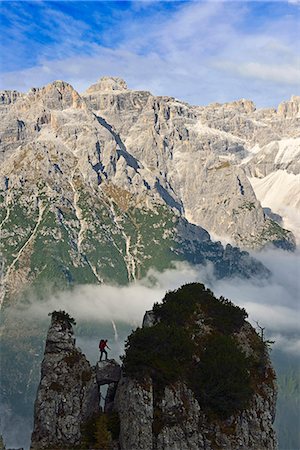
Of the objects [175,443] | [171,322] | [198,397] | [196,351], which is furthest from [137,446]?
[171,322]

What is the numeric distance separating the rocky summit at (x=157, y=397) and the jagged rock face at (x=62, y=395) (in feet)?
0.35

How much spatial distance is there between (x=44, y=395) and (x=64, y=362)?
421 centimetres

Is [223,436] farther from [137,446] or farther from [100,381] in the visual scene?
[100,381]

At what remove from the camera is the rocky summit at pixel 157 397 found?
66000 millimetres

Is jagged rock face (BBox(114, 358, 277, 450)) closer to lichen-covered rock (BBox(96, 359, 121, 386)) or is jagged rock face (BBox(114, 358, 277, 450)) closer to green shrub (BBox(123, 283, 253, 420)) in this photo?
green shrub (BBox(123, 283, 253, 420))

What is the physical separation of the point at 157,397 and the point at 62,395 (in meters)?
10.6

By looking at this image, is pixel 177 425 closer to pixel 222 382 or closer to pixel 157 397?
pixel 157 397

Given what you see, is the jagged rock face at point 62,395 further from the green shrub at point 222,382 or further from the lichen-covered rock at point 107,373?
the green shrub at point 222,382

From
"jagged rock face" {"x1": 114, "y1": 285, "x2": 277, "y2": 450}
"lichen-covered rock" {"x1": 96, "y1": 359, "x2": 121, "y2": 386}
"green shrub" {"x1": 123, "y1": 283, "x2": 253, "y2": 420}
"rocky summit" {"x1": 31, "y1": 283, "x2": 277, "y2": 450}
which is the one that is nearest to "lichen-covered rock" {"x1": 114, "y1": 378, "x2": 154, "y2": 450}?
"jagged rock face" {"x1": 114, "y1": 285, "x2": 277, "y2": 450}

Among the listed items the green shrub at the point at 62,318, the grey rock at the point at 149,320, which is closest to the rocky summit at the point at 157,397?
the green shrub at the point at 62,318

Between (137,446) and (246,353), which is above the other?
(246,353)

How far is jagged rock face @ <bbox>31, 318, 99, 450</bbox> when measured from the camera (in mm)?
65875

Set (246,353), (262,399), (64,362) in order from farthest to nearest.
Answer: (246,353), (262,399), (64,362)

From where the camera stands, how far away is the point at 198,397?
2756 inches
